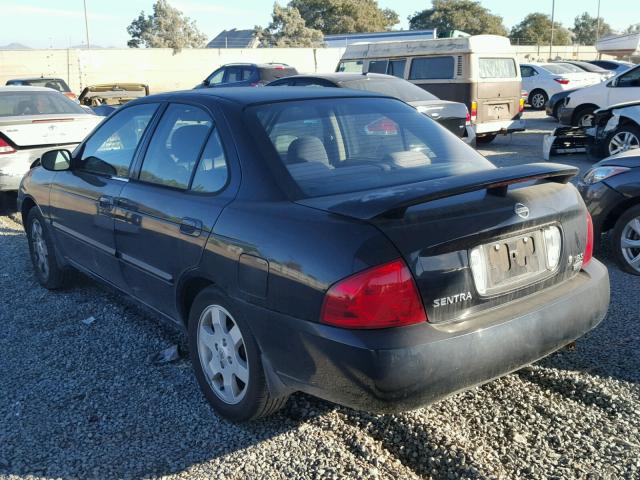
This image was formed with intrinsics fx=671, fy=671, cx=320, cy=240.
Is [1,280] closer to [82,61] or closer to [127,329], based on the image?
[127,329]

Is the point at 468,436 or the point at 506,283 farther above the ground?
the point at 506,283

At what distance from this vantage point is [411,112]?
4.07 metres

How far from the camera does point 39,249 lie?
559 centimetres

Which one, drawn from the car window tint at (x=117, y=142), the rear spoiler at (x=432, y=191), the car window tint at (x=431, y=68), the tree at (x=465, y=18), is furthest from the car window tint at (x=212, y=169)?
the tree at (x=465, y=18)

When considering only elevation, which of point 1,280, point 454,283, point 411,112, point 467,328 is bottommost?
point 1,280

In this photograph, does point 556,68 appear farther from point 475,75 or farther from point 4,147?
point 4,147

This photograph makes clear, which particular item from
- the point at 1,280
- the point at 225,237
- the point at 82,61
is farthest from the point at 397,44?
the point at 82,61

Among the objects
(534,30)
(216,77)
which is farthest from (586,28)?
(216,77)

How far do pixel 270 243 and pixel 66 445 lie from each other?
1.43 meters

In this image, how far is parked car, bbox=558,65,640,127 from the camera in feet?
45.6

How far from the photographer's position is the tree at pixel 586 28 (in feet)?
377

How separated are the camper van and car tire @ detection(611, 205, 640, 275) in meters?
7.79

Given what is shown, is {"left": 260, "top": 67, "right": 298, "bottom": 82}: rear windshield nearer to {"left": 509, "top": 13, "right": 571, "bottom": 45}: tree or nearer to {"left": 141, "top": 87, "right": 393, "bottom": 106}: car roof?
{"left": 141, "top": 87, "right": 393, "bottom": 106}: car roof

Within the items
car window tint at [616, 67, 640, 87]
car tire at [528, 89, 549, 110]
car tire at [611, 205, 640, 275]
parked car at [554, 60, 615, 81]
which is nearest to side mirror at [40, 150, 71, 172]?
car tire at [611, 205, 640, 275]
